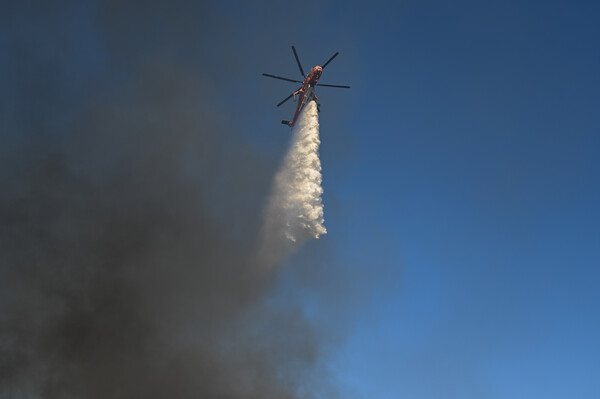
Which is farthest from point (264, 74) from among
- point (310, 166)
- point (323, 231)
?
point (323, 231)

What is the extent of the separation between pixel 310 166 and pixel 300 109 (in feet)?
25.7

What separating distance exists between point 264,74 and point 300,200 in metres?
16.6

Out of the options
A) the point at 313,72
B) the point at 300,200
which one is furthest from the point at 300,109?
the point at 300,200

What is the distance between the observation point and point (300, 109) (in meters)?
67.4

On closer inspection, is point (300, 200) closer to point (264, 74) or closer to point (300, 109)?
point (300, 109)

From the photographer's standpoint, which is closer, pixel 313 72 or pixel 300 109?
pixel 313 72

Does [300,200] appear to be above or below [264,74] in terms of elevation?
below

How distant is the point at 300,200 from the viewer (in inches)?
2584

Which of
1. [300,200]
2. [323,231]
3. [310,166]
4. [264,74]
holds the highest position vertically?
[264,74]

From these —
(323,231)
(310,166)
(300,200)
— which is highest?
(310,166)

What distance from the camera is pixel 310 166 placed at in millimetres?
66500

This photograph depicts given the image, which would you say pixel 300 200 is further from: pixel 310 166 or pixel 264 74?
pixel 264 74

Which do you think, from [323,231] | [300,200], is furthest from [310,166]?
[323,231]

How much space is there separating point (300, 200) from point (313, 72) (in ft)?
53.2
